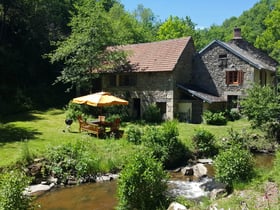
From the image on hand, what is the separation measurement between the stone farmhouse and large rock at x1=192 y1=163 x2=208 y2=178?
10.9 m

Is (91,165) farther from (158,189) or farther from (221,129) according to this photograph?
(221,129)

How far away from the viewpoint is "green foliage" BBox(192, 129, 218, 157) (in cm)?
1784

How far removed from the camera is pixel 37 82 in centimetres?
3238

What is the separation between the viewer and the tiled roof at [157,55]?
27.1m

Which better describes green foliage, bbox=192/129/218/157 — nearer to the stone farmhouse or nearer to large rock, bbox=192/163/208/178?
large rock, bbox=192/163/208/178

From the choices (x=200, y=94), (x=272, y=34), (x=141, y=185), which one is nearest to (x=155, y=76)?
(x=200, y=94)

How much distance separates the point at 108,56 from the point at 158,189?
2030 cm

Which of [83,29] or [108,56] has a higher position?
[83,29]

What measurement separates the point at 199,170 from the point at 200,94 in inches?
479

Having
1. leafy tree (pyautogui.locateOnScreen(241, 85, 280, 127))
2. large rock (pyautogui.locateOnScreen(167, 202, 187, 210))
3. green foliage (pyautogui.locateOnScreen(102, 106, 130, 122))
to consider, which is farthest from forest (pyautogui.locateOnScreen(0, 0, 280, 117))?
large rock (pyautogui.locateOnScreen(167, 202, 187, 210))

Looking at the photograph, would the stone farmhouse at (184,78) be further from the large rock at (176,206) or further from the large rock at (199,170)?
the large rock at (176,206)

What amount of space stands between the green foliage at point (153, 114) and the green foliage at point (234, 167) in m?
14.9

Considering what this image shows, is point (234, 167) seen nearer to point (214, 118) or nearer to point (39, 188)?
point (39, 188)

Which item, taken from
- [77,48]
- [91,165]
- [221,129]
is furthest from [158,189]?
[77,48]
